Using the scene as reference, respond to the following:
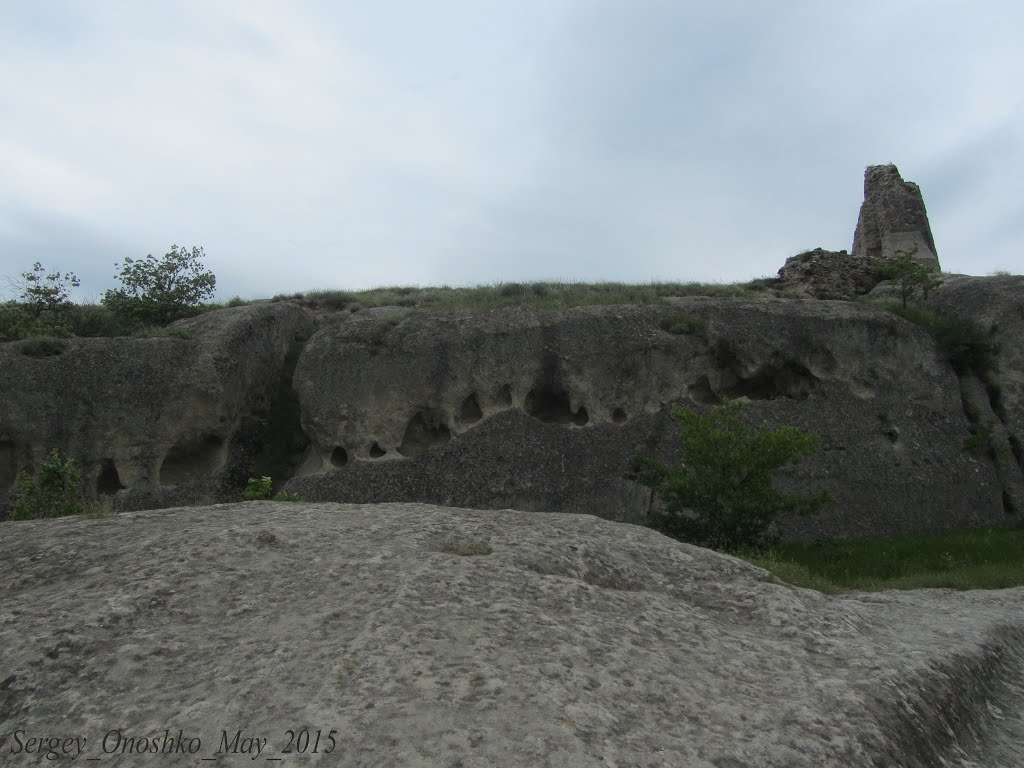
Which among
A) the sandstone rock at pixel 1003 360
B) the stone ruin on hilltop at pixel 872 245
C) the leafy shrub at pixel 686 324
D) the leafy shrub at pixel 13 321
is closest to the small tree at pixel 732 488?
the leafy shrub at pixel 686 324

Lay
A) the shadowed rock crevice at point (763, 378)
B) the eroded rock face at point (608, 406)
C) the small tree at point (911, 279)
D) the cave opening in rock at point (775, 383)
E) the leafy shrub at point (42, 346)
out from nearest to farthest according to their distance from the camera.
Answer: the eroded rock face at point (608, 406), the leafy shrub at point (42, 346), the shadowed rock crevice at point (763, 378), the cave opening in rock at point (775, 383), the small tree at point (911, 279)

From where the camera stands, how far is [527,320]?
19.2 metres

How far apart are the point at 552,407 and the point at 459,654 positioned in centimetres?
1504

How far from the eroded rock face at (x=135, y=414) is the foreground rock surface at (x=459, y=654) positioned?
11.2 metres

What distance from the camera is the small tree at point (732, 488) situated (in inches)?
513

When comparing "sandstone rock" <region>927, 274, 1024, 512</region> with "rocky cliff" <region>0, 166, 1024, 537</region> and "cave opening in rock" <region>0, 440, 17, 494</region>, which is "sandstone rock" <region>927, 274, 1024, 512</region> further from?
"cave opening in rock" <region>0, 440, 17, 494</region>

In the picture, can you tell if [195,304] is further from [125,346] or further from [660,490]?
[660,490]

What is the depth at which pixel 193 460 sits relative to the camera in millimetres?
18750

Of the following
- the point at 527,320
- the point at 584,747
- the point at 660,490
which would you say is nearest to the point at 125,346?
the point at 527,320

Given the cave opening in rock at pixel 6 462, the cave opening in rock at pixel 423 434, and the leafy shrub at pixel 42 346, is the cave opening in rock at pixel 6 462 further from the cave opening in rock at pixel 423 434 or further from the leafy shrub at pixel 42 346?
the cave opening in rock at pixel 423 434

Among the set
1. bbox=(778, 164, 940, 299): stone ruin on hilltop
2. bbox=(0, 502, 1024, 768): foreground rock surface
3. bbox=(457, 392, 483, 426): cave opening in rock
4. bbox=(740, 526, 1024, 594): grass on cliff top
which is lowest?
bbox=(740, 526, 1024, 594): grass on cliff top

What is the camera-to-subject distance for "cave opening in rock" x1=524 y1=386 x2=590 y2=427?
18984 millimetres

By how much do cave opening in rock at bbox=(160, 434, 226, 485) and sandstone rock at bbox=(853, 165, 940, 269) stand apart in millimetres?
24820

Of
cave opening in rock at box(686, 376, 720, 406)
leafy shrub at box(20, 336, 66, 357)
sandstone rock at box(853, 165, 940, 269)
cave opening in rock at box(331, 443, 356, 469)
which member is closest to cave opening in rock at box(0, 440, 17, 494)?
leafy shrub at box(20, 336, 66, 357)
